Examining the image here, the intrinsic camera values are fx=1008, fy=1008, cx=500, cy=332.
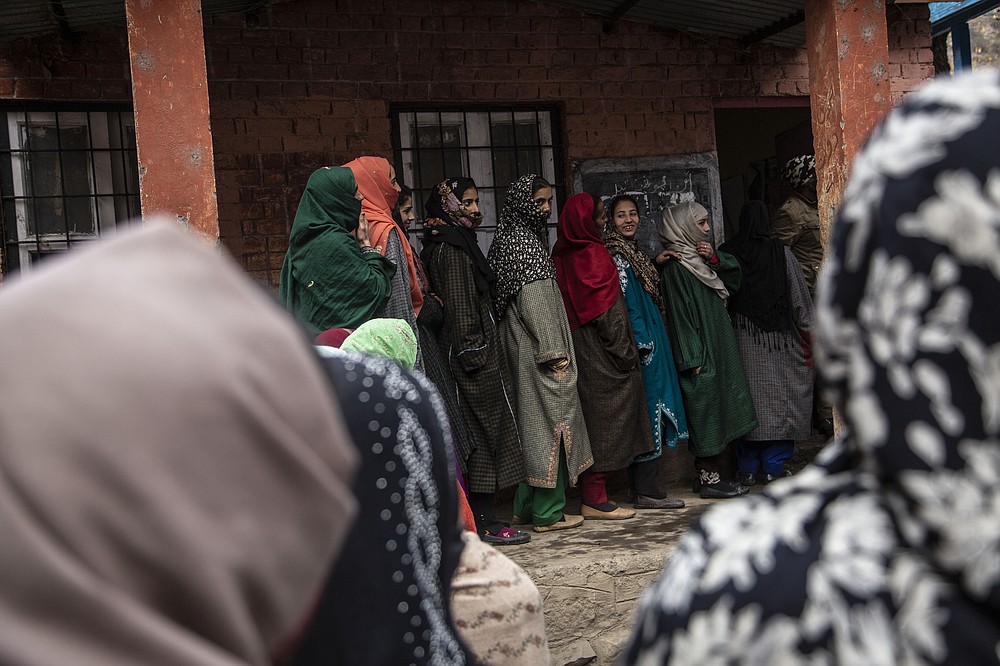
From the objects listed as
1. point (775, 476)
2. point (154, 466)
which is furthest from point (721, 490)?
point (154, 466)

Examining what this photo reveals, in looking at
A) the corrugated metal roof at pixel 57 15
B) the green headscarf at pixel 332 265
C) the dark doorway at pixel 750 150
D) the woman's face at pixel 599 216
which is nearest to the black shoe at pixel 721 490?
the woman's face at pixel 599 216

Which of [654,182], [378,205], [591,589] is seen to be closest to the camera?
[591,589]

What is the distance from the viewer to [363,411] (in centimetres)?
149

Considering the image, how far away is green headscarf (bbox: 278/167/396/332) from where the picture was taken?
4.21 m

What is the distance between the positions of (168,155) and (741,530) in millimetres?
3210

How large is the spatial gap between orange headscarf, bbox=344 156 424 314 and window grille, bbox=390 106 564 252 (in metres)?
1.49

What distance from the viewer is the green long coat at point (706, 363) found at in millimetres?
5988

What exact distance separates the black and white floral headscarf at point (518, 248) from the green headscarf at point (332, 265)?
120cm

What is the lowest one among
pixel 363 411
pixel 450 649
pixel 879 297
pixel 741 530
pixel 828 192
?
pixel 450 649

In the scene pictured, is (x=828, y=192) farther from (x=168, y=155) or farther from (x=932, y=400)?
(x=932, y=400)

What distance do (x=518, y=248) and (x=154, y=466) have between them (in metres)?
4.82

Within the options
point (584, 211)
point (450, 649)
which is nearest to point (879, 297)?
point (450, 649)

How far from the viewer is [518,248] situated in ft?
18.2

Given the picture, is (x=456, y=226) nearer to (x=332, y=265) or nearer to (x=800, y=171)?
(x=332, y=265)
